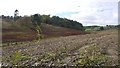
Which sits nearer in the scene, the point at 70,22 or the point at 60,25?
the point at 60,25

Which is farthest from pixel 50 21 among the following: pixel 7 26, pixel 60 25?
pixel 7 26

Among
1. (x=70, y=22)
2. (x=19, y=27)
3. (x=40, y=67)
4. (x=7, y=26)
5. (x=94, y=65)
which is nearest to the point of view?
(x=94, y=65)

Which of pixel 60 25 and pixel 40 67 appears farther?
pixel 60 25

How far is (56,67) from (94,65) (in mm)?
1932

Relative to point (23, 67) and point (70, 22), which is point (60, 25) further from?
point (23, 67)

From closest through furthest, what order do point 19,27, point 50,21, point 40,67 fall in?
point 40,67, point 19,27, point 50,21

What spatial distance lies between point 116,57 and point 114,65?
8.17 feet

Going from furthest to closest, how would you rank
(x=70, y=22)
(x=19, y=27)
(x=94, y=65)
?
(x=70, y=22) → (x=19, y=27) → (x=94, y=65)

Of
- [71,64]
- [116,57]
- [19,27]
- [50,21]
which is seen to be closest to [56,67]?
[71,64]

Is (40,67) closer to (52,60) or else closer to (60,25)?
(52,60)

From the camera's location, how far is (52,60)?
18297mm

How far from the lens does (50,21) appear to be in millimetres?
81750

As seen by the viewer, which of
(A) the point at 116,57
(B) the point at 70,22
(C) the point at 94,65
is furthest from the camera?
(B) the point at 70,22

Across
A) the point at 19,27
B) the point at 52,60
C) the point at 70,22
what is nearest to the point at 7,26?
the point at 19,27
